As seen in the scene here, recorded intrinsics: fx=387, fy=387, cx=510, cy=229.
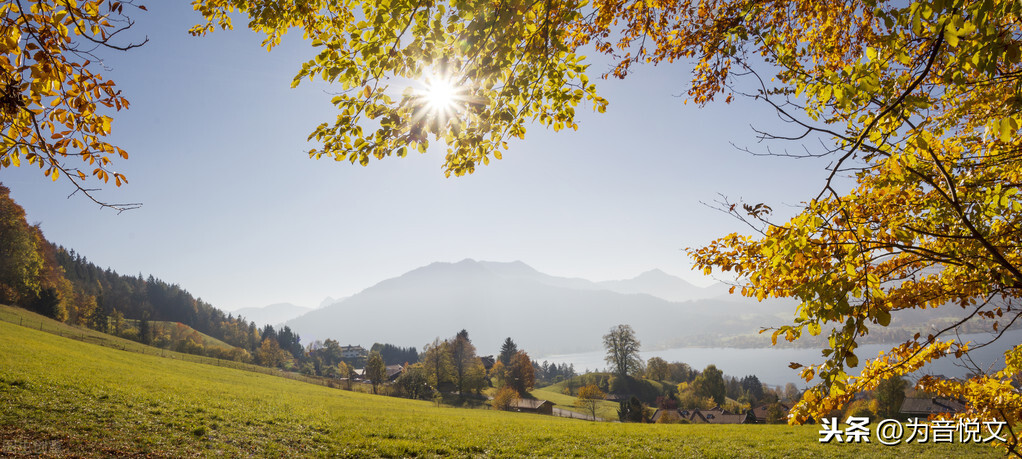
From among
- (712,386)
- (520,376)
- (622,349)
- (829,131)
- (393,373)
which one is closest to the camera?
(829,131)

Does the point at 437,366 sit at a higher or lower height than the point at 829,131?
lower

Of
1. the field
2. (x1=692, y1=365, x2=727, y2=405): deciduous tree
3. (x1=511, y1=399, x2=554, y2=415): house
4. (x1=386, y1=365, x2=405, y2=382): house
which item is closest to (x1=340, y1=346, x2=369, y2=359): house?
(x1=386, y1=365, x2=405, y2=382): house

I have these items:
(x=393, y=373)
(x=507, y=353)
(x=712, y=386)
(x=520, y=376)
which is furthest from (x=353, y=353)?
(x=712, y=386)

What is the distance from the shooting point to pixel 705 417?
5275 centimetres

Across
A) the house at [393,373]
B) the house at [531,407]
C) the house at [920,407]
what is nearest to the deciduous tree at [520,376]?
the house at [531,407]

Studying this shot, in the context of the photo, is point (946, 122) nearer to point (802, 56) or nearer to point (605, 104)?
point (802, 56)

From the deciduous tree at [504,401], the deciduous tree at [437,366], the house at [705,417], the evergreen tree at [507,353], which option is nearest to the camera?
the deciduous tree at [504,401]

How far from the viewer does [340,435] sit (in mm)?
12891

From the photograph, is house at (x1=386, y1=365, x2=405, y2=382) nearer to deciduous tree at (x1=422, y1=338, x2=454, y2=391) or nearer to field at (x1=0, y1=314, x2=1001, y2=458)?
deciduous tree at (x1=422, y1=338, x2=454, y2=391)

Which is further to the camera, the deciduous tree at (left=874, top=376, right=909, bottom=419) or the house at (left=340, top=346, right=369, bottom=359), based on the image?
the house at (left=340, top=346, right=369, bottom=359)

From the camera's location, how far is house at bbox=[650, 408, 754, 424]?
49844mm

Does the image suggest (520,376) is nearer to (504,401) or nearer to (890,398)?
(504,401)

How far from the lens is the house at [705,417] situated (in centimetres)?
4984

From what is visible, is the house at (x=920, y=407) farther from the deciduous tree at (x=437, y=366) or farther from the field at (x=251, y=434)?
the deciduous tree at (x=437, y=366)
